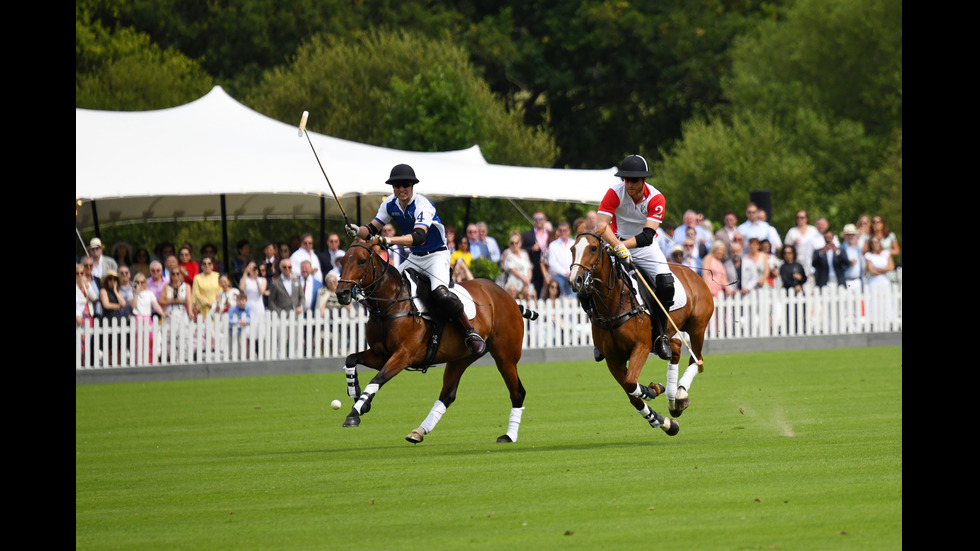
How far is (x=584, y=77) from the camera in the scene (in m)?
58.6

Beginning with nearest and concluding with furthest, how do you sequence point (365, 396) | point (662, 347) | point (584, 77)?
1. point (365, 396)
2. point (662, 347)
3. point (584, 77)

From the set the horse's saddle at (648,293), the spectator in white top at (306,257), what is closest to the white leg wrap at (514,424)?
the horse's saddle at (648,293)

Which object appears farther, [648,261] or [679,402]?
[648,261]

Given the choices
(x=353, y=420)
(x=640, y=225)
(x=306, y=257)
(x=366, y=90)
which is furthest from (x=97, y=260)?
(x=366, y=90)

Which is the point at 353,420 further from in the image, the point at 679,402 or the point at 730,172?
the point at 730,172

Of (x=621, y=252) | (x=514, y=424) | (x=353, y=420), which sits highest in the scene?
(x=621, y=252)

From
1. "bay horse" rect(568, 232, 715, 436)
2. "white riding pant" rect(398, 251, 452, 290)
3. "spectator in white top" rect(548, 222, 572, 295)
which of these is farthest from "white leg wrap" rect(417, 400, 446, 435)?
"spectator in white top" rect(548, 222, 572, 295)

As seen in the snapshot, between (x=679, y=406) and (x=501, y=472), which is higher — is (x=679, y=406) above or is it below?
above

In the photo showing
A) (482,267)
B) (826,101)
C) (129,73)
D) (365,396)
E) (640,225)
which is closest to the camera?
(365,396)

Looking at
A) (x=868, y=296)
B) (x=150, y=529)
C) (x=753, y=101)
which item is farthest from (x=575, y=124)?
(x=150, y=529)

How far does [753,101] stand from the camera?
5338 centimetres

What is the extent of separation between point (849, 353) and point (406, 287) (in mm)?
12017

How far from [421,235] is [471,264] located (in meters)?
11.4

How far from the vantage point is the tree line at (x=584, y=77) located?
45.9 m
